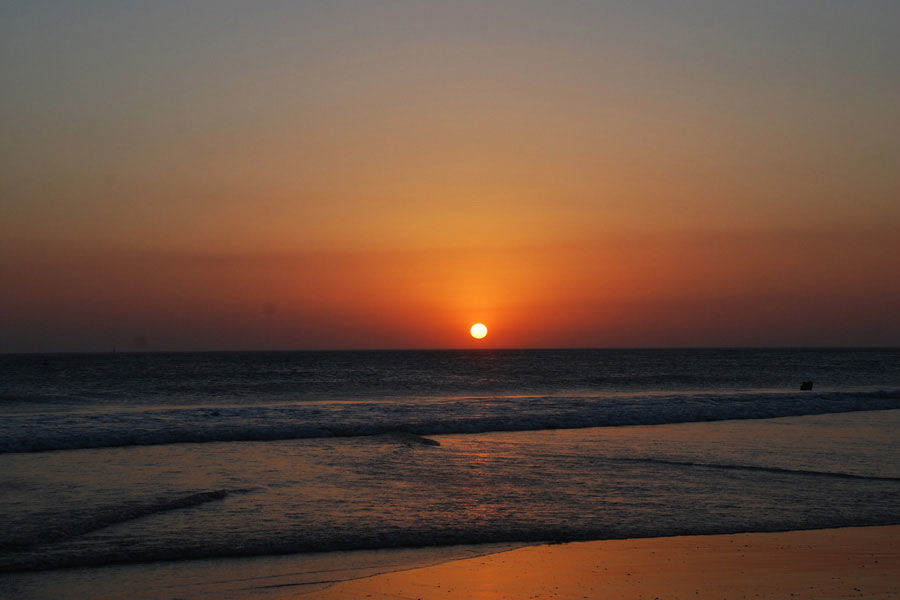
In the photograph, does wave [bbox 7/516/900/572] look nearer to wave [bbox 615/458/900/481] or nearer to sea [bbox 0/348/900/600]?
sea [bbox 0/348/900/600]

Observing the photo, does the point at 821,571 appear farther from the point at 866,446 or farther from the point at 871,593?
the point at 866,446

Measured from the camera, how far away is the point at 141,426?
23250 mm

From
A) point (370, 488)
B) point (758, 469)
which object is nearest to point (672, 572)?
point (370, 488)


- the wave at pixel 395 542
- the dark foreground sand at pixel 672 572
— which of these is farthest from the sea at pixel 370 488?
the dark foreground sand at pixel 672 572

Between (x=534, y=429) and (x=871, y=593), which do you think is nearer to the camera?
(x=871, y=593)

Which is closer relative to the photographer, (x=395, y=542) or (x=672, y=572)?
(x=672, y=572)

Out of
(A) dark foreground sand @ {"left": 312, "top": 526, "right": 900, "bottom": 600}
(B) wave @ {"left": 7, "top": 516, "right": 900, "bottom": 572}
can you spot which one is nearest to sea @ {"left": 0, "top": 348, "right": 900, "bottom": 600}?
(B) wave @ {"left": 7, "top": 516, "right": 900, "bottom": 572}

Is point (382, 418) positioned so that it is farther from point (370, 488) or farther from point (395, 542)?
point (395, 542)

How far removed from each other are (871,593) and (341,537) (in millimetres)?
5889

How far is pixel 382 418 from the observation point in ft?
88.8

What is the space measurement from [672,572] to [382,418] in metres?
19.5

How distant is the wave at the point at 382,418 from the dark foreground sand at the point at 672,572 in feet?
48.7

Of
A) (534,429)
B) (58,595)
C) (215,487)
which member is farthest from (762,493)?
(534,429)

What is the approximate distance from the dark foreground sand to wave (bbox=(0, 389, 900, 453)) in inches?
584
